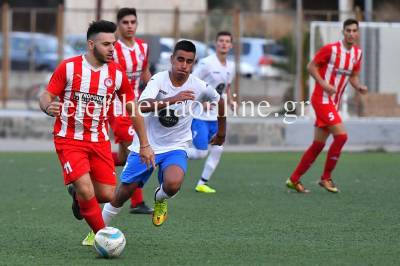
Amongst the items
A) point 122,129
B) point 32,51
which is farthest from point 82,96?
point 32,51

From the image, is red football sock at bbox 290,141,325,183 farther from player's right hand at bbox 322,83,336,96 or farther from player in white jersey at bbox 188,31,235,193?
player in white jersey at bbox 188,31,235,193

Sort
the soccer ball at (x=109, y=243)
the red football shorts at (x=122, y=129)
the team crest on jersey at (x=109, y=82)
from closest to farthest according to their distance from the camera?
the soccer ball at (x=109, y=243) → the team crest on jersey at (x=109, y=82) → the red football shorts at (x=122, y=129)

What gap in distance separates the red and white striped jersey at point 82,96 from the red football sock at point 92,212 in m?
0.57

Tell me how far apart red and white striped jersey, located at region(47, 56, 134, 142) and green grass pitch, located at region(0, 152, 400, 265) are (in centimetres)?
97


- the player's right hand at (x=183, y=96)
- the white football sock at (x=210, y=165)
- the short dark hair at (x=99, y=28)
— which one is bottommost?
the white football sock at (x=210, y=165)

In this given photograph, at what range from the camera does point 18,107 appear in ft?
70.1

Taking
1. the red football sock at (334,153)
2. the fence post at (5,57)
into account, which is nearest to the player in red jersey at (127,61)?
the red football sock at (334,153)

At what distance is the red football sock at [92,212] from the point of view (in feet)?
26.3

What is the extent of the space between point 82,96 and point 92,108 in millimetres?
132

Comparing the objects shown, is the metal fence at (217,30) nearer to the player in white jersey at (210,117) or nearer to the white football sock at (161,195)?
the player in white jersey at (210,117)

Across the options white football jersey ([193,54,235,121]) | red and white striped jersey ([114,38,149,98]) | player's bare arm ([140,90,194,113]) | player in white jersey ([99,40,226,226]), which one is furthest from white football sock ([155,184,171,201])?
white football jersey ([193,54,235,121])

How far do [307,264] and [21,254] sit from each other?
2.23 metres

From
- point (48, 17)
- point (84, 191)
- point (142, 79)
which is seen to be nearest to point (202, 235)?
point (84, 191)

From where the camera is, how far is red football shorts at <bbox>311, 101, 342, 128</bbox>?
1257 centimetres
